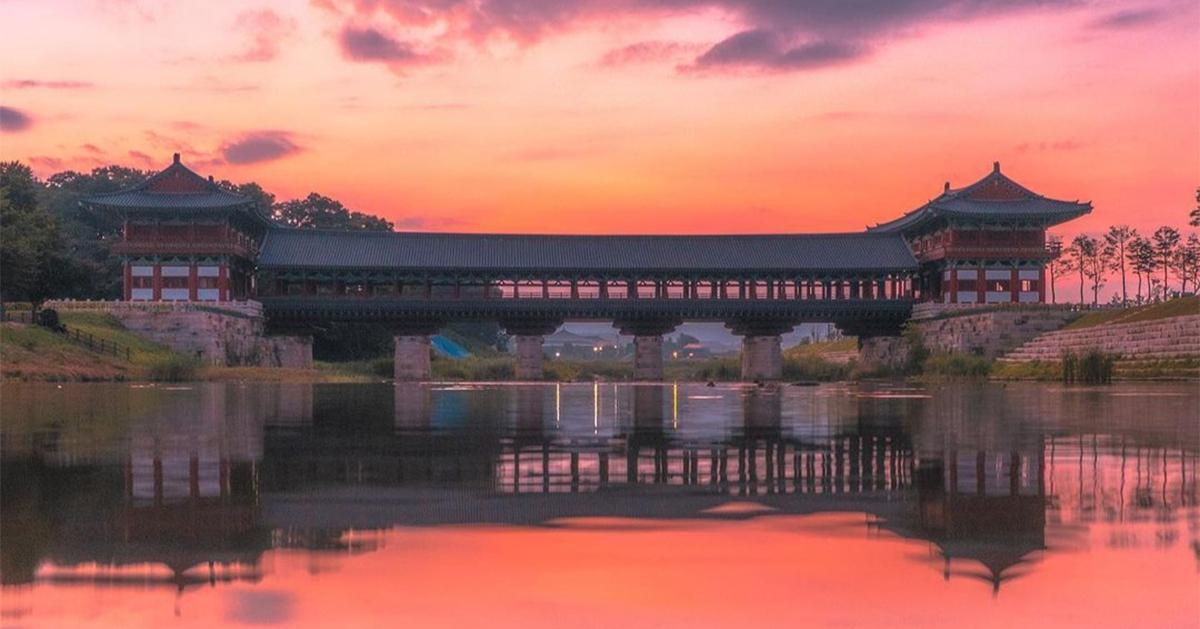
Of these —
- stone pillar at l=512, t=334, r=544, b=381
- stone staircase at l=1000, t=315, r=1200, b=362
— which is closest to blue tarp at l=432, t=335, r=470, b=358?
stone pillar at l=512, t=334, r=544, b=381

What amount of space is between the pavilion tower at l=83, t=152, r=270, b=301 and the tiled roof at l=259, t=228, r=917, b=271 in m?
5.64

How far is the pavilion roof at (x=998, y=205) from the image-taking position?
87.6m

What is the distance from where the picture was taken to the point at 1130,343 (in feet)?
208

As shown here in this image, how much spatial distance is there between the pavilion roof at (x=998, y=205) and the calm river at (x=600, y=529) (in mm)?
67438

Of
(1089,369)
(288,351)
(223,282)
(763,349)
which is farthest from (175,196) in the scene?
(1089,369)

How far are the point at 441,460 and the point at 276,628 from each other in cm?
1051

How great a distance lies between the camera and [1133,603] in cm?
767

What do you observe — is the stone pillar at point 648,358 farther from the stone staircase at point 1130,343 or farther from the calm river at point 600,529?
the calm river at point 600,529

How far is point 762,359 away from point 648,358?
8.20 m

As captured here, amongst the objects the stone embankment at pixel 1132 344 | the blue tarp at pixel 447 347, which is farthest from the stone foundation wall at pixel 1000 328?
the blue tarp at pixel 447 347

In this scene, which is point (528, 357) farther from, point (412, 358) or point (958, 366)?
point (958, 366)

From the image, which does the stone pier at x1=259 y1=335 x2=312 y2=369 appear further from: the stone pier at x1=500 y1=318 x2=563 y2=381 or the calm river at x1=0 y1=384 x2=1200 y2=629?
the calm river at x1=0 y1=384 x2=1200 y2=629

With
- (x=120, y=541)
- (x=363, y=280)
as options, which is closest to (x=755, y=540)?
(x=120, y=541)

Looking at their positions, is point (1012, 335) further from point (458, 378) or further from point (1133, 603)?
point (1133, 603)
